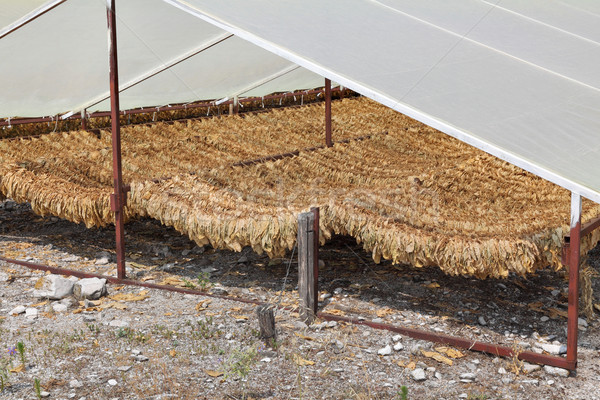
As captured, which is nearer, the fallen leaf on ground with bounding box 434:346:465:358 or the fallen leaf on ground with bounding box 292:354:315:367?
the fallen leaf on ground with bounding box 292:354:315:367

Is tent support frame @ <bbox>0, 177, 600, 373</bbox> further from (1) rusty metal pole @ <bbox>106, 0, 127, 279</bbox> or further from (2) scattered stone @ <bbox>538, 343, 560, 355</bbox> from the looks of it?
(1) rusty metal pole @ <bbox>106, 0, 127, 279</bbox>

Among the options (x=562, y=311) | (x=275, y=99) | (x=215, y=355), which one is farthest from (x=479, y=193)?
(x=275, y=99)

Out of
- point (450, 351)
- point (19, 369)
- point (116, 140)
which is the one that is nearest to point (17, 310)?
point (19, 369)

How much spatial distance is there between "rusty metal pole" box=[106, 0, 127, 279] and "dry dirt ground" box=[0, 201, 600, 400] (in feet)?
1.07

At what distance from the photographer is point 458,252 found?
403cm

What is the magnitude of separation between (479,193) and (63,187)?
3.22m

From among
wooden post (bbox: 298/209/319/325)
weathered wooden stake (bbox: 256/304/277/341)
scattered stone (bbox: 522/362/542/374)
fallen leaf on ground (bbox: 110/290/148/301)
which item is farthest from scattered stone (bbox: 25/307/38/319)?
scattered stone (bbox: 522/362/542/374)

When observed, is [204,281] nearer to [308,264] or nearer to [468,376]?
[308,264]

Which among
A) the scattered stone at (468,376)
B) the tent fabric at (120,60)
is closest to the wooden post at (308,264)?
the scattered stone at (468,376)

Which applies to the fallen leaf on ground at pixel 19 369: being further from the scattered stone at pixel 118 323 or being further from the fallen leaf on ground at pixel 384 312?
the fallen leaf on ground at pixel 384 312

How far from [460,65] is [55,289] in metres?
2.98

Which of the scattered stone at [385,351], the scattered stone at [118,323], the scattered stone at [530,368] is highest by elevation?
the scattered stone at [118,323]

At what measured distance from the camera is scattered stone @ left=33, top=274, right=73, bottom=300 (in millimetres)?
4758

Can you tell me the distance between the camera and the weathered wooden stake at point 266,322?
399 centimetres
